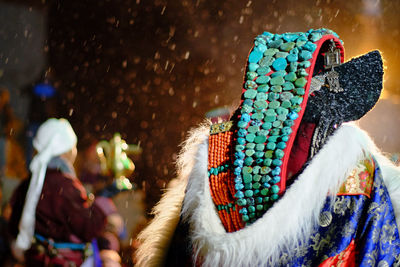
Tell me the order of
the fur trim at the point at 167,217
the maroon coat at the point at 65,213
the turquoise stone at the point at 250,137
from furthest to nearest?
the maroon coat at the point at 65,213 → the fur trim at the point at 167,217 → the turquoise stone at the point at 250,137

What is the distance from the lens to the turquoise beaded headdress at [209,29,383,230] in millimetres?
700

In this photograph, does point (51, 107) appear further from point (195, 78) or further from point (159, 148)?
point (195, 78)

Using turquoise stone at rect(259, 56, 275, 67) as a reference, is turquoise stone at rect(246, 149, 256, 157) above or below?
below

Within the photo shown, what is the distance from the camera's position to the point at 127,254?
3438 millimetres

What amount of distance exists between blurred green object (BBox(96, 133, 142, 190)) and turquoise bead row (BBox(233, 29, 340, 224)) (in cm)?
326

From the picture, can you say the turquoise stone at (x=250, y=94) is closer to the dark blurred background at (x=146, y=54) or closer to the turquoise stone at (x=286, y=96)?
the turquoise stone at (x=286, y=96)

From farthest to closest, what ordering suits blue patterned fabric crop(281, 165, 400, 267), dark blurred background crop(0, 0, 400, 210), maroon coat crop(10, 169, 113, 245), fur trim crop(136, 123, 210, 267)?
dark blurred background crop(0, 0, 400, 210)
maroon coat crop(10, 169, 113, 245)
fur trim crop(136, 123, 210, 267)
blue patterned fabric crop(281, 165, 400, 267)

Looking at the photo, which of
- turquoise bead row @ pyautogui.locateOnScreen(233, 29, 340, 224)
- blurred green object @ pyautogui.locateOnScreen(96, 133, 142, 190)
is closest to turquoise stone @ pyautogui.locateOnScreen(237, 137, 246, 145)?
turquoise bead row @ pyautogui.locateOnScreen(233, 29, 340, 224)

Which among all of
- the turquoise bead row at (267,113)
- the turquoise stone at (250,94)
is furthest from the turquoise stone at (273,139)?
the turquoise stone at (250,94)

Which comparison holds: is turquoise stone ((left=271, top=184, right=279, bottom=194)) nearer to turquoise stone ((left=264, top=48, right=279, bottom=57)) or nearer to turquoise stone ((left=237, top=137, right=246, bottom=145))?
turquoise stone ((left=237, top=137, right=246, bottom=145))

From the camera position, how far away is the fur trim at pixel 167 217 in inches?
34.9

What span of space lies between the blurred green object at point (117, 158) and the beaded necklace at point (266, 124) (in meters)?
3.23

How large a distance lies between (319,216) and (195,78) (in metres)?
4.18

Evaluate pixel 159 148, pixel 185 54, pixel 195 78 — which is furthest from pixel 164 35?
pixel 159 148
